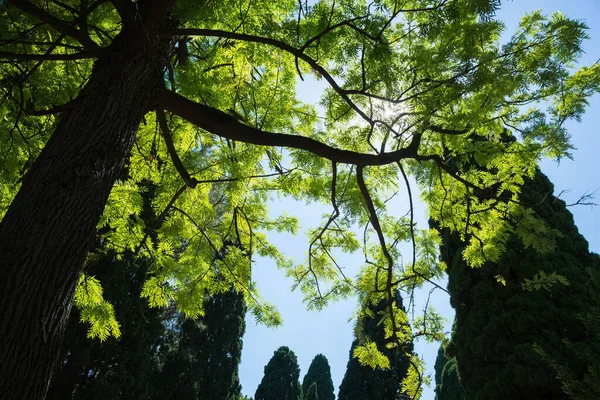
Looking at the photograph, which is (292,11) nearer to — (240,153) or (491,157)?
(240,153)

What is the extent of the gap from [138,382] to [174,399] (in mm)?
4391

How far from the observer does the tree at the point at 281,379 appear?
22.5m

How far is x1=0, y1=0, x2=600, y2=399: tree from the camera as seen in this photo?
5.86 ft

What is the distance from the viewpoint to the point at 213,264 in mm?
4016

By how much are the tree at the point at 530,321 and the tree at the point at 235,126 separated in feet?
6.24

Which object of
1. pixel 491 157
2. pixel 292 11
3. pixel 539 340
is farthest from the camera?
pixel 539 340

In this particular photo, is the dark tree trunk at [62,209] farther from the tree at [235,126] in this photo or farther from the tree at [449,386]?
the tree at [449,386]

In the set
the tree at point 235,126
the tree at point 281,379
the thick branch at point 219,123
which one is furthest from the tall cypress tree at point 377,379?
the thick branch at point 219,123

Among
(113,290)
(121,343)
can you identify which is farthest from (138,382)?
(113,290)

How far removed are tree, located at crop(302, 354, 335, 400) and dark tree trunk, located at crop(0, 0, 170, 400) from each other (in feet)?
89.8

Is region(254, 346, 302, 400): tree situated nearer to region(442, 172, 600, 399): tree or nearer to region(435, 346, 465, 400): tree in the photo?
region(435, 346, 465, 400): tree

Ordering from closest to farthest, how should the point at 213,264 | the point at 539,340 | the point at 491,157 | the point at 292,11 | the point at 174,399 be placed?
1. the point at 491,157
2. the point at 292,11
3. the point at 213,264
4. the point at 539,340
5. the point at 174,399

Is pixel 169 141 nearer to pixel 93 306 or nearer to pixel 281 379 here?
pixel 93 306

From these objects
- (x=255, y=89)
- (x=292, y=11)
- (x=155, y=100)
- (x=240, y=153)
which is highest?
(x=292, y=11)
